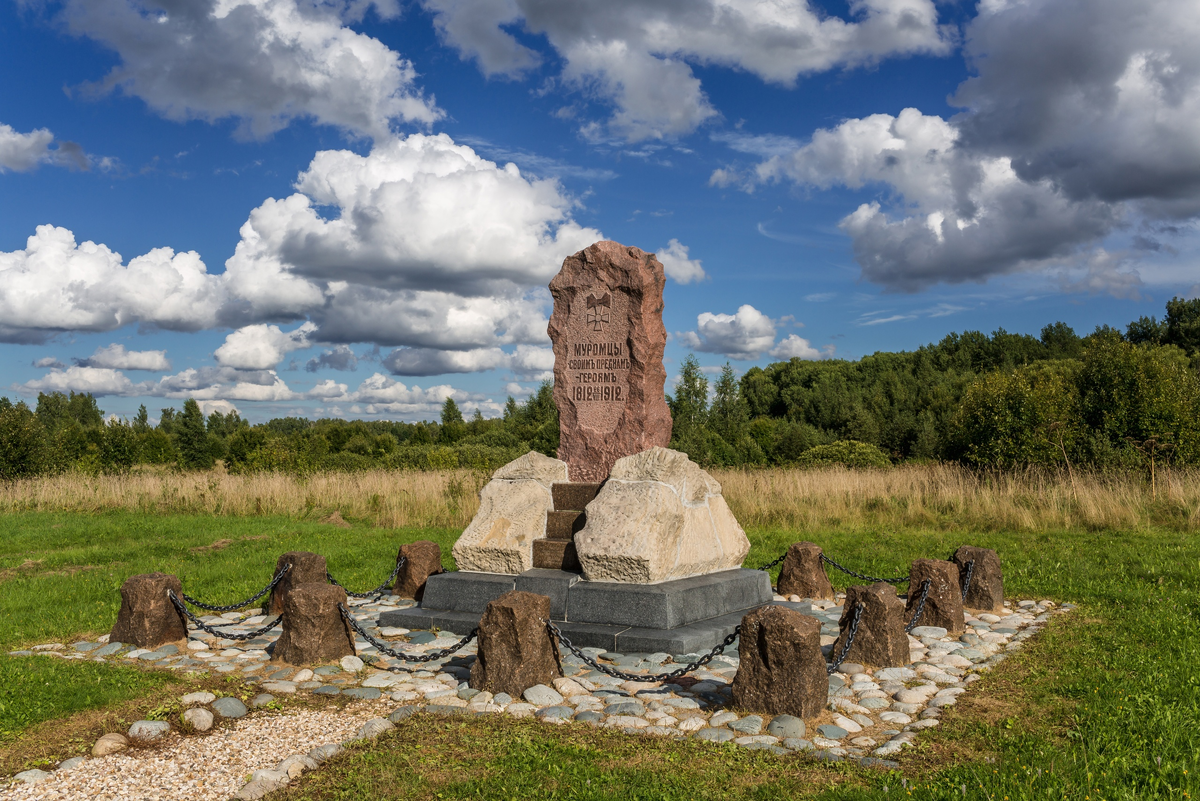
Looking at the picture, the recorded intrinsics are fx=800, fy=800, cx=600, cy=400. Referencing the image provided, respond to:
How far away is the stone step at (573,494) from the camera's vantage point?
7489 millimetres

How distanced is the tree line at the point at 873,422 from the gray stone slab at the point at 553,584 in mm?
11374

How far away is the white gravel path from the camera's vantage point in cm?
351

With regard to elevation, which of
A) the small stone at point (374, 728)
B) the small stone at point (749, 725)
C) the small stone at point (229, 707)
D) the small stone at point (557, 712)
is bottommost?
the small stone at point (749, 725)

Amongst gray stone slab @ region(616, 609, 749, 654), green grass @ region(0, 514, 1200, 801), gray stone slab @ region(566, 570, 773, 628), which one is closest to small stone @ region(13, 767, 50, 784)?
green grass @ region(0, 514, 1200, 801)

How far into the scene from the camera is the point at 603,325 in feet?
26.1

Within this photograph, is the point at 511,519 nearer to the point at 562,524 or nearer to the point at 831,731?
the point at 562,524

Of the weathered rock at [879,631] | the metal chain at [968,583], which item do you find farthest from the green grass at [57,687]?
the metal chain at [968,583]

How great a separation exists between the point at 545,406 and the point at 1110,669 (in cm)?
2700

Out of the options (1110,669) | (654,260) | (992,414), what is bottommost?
(1110,669)

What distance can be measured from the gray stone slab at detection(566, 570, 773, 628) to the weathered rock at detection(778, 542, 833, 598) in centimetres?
151

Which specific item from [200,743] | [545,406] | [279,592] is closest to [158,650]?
[279,592]

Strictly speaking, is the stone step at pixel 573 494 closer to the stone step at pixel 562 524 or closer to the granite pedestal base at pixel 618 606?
the stone step at pixel 562 524

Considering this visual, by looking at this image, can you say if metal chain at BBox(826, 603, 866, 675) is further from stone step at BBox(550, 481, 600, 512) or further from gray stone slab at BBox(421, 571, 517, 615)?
gray stone slab at BBox(421, 571, 517, 615)

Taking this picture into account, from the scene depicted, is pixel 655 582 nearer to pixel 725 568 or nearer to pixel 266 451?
pixel 725 568
